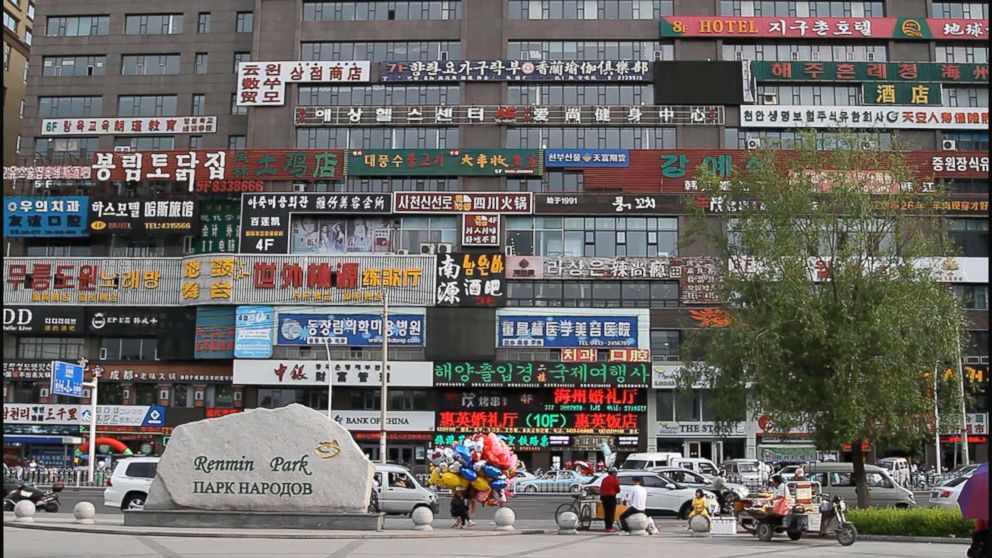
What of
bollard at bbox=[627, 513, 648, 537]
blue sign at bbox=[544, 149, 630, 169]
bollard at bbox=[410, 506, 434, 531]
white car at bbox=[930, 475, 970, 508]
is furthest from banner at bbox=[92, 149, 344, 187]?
bollard at bbox=[627, 513, 648, 537]

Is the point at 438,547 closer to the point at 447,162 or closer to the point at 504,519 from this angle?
the point at 504,519

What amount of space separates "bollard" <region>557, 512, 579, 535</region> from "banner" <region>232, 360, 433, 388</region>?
35.5 meters

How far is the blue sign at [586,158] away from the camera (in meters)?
61.0

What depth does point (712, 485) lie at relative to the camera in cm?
3062

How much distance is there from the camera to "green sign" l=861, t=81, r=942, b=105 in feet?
202

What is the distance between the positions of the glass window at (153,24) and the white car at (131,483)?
49.3 meters

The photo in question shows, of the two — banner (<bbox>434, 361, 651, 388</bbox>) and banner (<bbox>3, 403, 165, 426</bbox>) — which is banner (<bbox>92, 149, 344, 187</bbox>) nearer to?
banner (<bbox>3, 403, 165, 426</bbox>)

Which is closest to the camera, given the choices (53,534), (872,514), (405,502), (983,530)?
(983,530)

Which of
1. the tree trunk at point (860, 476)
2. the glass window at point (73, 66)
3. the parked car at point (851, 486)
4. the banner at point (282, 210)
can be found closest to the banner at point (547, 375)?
the banner at point (282, 210)

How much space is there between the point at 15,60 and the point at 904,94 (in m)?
61.9

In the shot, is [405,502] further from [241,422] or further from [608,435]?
[608,435]

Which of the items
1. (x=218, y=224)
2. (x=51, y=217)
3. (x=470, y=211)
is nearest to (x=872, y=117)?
(x=470, y=211)

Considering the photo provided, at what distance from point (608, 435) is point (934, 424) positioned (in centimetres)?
3283

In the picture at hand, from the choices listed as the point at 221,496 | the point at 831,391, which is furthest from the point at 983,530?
the point at 221,496
